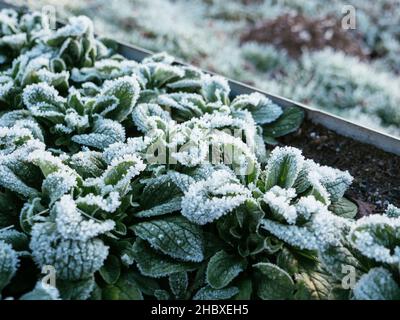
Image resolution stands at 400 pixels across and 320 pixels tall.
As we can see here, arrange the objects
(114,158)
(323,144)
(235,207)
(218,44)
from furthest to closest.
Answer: (218,44) < (323,144) < (114,158) < (235,207)

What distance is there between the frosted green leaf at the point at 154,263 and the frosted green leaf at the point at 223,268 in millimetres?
76

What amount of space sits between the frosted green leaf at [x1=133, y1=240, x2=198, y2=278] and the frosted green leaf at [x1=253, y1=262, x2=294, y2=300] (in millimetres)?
214

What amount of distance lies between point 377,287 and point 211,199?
20.6 inches

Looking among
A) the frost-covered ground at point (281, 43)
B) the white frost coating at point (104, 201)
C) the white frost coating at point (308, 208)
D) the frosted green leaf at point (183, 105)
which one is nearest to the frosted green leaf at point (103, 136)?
the frosted green leaf at point (183, 105)

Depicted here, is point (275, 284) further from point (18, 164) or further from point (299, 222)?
point (18, 164)

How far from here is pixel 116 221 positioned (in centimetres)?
165

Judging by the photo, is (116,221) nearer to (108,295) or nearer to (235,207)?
(108,295)

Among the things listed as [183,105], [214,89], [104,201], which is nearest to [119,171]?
[104,201]

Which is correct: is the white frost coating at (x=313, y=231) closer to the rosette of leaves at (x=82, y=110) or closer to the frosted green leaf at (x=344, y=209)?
the frosted green leaf at (x=344, y=209)

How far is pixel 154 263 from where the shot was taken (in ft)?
5.30

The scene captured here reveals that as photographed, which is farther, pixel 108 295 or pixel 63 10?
pixel 63 10
